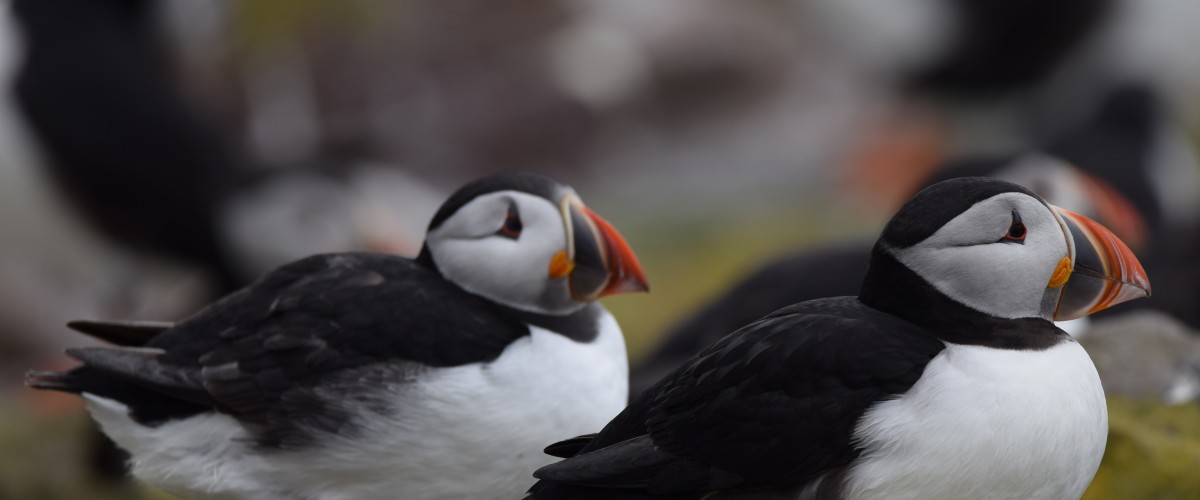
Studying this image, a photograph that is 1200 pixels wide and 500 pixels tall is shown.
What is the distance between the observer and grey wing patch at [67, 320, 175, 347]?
10.8 feet

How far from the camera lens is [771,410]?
2381 mm

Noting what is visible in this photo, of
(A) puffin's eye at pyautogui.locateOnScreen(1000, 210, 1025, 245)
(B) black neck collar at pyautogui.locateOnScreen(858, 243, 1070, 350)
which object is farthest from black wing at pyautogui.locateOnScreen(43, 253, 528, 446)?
(A) puffin's eye at pyautogui.locateOnScreen(1000, 210, 1025, 245)

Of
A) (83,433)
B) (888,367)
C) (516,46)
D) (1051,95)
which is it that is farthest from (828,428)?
(516,46)

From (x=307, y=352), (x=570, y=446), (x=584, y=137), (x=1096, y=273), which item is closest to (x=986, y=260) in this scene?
(x=1096, y=273)

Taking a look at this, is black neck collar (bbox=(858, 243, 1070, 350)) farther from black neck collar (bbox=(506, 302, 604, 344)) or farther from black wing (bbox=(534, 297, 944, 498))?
black neck collar (bbox=(506, 302, 604, 344))

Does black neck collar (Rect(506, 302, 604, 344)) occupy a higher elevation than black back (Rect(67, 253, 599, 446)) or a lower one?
lower

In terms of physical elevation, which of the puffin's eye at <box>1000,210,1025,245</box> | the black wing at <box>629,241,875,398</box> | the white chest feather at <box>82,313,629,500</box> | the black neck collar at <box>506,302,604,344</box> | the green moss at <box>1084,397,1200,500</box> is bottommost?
the green moss at <box>1084,397,1200,500</box>

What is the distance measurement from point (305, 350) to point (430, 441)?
0.95ft

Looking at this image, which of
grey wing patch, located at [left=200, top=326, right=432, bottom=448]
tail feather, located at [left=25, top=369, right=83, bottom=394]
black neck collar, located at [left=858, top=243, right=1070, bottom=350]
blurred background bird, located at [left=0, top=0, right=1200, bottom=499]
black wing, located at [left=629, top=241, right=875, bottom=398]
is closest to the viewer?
black neck collar, located at [left=858, top=243, right=1070, bottom=350]

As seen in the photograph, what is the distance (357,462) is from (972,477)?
1.20 metres

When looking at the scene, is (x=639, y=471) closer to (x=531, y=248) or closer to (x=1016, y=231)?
(x=1016, y=231)

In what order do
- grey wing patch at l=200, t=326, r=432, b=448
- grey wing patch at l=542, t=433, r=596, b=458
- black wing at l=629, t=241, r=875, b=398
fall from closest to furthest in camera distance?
grey wing patch at l=542, t=433, r=596, b=458
grey wing patch at l=200, t=326, r=432, b=448
black wing at l=629, t=241, r=875, b=398

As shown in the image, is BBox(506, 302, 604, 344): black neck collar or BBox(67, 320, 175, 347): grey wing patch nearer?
BBox(506, 302, 604, 344): black neck collar

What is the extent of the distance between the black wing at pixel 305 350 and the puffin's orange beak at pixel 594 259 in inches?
6.3
